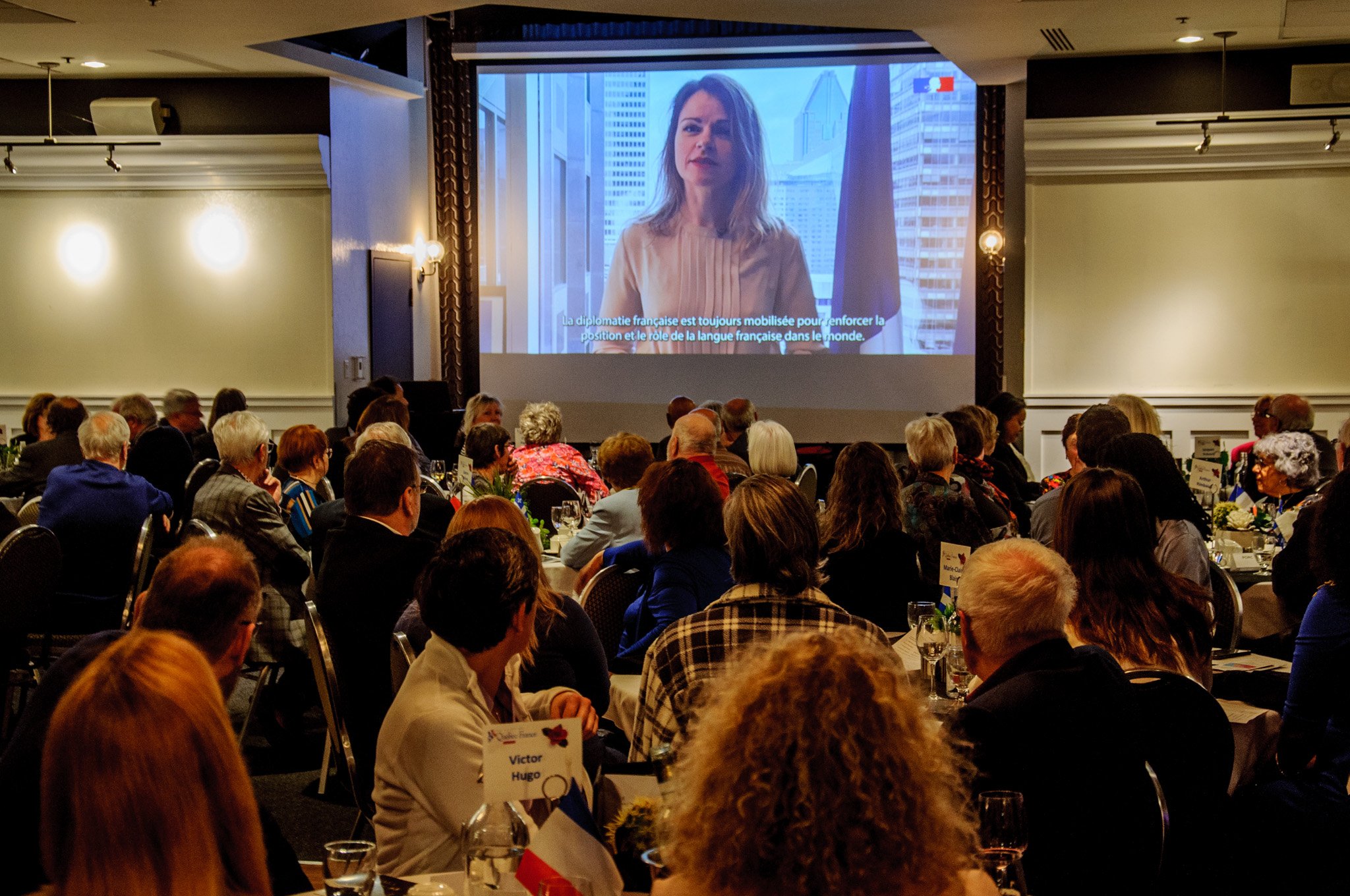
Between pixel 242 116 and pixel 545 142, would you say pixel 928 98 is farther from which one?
pixel 242 116

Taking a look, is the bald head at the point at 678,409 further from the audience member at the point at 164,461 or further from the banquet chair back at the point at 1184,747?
the banquet chair back at the point at 1184,747

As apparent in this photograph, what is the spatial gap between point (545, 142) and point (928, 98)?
3.54m

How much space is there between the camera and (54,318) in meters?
10.2

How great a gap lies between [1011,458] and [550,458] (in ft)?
9.38

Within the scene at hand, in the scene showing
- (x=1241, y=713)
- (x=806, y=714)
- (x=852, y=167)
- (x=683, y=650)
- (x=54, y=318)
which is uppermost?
(x=852, y=167)

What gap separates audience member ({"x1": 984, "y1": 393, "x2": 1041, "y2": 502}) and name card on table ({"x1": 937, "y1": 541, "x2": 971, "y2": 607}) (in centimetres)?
314

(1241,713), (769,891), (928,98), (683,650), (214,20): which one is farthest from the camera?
(928,98)

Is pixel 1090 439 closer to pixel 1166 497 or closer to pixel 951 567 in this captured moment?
pixel 1166 497

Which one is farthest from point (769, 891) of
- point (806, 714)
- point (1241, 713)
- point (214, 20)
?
point (214, 20)

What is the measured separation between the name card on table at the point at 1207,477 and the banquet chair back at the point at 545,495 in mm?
2896

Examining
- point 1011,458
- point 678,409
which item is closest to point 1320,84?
point 1011,458

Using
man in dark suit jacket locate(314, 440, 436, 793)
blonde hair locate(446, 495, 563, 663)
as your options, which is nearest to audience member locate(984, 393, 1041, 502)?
man in dark suit jacket locate(314, 440, 436, 793)

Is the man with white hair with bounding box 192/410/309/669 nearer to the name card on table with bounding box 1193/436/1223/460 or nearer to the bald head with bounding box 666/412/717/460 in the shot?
the bald head with bounding box 666/412/717/460

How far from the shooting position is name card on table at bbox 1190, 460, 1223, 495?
18.0 ft
